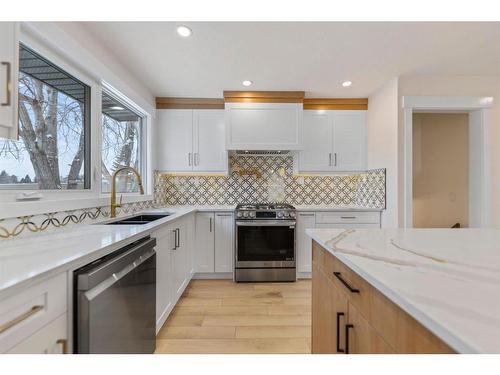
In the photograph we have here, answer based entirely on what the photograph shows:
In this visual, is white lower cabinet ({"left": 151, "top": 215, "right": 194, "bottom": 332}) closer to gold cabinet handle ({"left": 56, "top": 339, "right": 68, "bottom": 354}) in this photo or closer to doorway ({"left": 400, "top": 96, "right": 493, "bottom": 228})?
gold cabinet handle ({"left": 56, "top": 339, "right": 68, "bottom": 354})

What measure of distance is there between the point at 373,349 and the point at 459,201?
4161 mm

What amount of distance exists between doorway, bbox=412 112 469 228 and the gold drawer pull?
14.7 feet

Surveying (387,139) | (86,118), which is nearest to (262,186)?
(387,139)

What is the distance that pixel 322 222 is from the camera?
305 centimetres

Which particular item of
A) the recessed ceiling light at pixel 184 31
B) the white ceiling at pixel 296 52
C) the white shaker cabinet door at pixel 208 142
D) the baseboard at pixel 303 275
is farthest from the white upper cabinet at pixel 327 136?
the recessed ceiling light at pixel 184 31

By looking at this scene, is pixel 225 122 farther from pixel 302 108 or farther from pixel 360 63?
pixel 360 63

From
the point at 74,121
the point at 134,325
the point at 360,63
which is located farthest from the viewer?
the point at 360,63

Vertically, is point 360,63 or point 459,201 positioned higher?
point 360,63

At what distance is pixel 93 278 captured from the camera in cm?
99

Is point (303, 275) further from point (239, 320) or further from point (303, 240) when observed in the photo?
point (239, 320)

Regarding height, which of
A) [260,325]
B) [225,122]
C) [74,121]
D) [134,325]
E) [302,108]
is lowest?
[260,325]

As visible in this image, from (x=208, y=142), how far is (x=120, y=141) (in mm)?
1066

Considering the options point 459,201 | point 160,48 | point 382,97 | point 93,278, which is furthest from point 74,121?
point 459,201

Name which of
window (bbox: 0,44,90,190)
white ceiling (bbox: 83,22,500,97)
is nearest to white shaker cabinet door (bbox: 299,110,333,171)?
white ceiling (bbox: 83,22,500,97)
